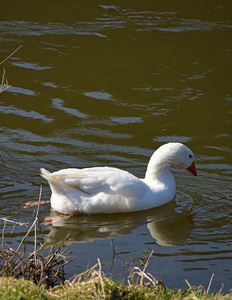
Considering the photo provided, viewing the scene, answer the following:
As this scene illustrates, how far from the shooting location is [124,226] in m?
6.83

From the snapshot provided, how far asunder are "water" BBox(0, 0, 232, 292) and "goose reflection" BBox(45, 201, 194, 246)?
0.02m

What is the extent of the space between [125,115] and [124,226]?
382 cm

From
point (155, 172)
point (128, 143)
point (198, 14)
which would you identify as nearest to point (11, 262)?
point (155, 172)

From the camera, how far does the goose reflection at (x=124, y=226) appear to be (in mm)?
6469

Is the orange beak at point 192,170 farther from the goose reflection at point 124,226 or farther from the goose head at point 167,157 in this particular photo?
the goose reflection at point 124,226

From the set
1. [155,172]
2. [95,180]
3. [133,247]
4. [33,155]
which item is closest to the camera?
[133,247]

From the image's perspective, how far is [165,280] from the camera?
5445 mm

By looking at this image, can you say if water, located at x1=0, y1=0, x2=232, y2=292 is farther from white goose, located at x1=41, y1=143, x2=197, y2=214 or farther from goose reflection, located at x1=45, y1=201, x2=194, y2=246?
white goose, located at x1=41, y1=143, x2=197, y2=214

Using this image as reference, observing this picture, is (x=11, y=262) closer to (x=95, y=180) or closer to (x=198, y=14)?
(x=95, y=180)

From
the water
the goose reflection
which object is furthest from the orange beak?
the goose reflection

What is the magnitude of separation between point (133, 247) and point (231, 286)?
1300mm

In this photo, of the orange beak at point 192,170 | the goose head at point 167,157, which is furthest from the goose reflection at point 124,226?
the orange beak at point 192,170

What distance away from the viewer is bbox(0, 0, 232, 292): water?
250 inches

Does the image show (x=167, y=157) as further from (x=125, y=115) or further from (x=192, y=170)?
(x=125, y=115)
